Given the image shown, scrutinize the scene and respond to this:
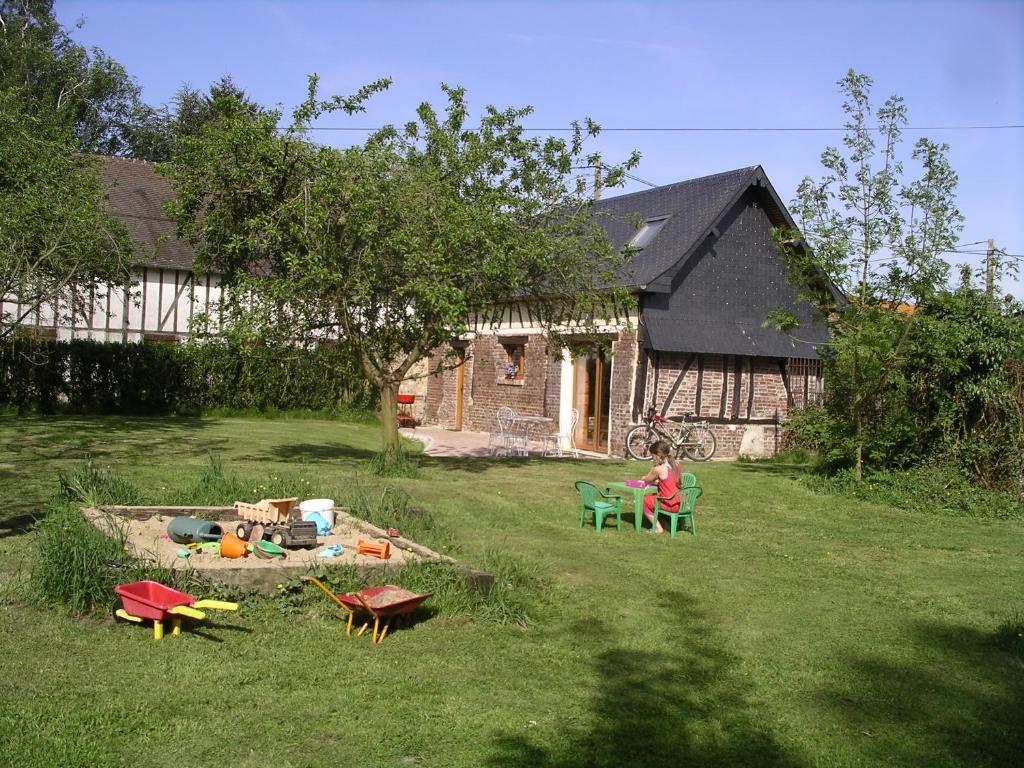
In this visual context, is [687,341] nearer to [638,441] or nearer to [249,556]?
[638,441]

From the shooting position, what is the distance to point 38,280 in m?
16.8

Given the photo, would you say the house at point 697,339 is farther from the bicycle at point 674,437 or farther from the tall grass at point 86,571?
the tall grass at point 86,571

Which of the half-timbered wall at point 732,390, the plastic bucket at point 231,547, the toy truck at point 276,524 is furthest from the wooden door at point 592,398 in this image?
the plastic bucket at point 231,547

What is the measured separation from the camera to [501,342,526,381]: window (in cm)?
2341

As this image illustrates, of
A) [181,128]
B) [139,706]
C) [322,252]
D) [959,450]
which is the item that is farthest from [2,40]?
[139,706]

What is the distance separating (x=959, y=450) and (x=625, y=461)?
19.9 feet

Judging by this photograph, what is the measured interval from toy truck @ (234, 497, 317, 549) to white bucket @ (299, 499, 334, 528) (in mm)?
112

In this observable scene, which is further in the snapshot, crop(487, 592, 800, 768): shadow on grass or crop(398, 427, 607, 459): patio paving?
crop(398, 427, 607, 459): patio paving

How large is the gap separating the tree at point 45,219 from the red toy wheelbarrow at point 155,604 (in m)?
9.69

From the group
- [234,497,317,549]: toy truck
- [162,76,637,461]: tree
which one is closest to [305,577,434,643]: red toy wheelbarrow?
[234,497,317,549]: toy truck

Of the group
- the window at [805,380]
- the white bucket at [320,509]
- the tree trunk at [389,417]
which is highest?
the window at [805,380]

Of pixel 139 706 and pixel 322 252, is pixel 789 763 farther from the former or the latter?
pixel 322 252

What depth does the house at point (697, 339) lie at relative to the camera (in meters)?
19.9

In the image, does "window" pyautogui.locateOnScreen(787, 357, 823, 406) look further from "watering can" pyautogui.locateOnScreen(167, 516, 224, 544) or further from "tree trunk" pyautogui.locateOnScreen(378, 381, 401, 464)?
"watering can" pyautogui.locateOnScreen(167, 516, 224, 544)
